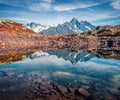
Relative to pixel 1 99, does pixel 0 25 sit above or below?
above

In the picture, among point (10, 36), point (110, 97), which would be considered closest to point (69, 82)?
point (110, 97)

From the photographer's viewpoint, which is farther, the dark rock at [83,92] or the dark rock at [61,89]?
the dark rock at [61,89]

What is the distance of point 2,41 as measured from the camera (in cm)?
15800

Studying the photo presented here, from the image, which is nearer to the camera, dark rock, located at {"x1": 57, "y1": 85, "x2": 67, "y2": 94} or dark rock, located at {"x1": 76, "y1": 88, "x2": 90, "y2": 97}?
dark rock, located at {"x1": 76, "y1": 88, "x2": 90, "y2": 97}

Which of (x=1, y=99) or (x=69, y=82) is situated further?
(x=69, y=82)

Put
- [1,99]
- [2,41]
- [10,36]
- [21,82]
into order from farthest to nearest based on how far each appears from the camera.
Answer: [10,36], [2,41], [21,82], [1,99]

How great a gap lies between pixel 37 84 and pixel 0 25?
161m

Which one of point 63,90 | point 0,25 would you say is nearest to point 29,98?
point 63,90

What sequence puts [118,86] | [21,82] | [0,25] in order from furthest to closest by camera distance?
[0,25], [21,82], [118,86]

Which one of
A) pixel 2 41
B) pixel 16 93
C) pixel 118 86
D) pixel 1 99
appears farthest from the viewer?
pixel 2 41

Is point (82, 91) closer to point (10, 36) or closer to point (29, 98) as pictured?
point (29, 98)

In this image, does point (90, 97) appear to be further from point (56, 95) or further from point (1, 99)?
point (1, 99)

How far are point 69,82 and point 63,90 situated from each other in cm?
779

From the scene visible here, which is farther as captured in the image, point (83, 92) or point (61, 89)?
point (61, 89)
